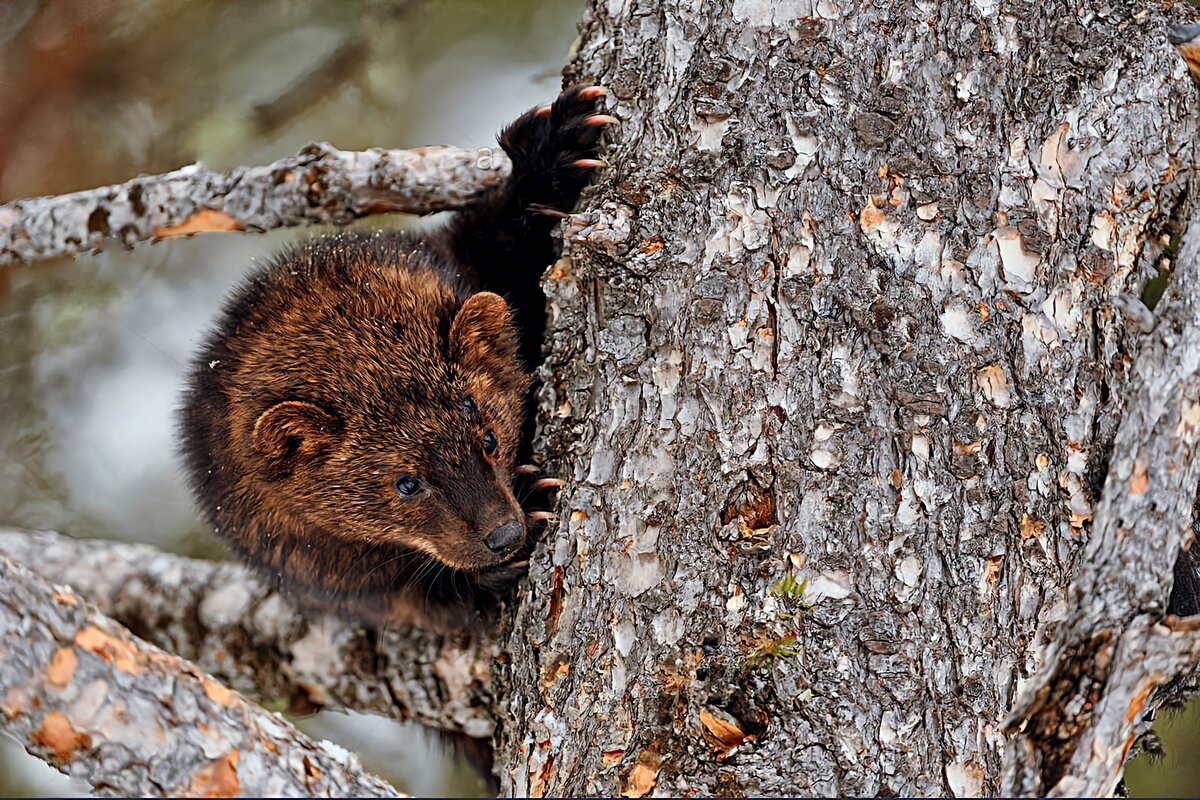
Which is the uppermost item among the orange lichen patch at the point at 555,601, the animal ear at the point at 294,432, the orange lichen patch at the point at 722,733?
the animal ear at the point at 294,432

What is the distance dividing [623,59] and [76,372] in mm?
4337

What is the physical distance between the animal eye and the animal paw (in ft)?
3.17

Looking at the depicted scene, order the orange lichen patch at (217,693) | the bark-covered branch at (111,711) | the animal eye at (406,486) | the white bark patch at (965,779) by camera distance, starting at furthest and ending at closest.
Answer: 1. the animal eye at (406,486)
2. the white bark patch at (965,779)
3. the orange lichen patch at (217,693)
4. the bark-covered branch at (111,711)

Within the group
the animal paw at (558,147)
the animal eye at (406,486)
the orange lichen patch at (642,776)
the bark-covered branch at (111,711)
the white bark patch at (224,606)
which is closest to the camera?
the bark-covered branch at (111,711)

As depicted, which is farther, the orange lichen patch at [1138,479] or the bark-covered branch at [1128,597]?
the orange lichen patch at [1138,479]

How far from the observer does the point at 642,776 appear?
8.63ft

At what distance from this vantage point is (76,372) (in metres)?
6.36

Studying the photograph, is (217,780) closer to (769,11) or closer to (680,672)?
(680,672)

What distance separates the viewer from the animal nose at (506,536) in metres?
3.42

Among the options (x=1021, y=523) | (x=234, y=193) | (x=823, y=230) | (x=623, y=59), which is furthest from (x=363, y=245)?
(x=1021, y=523)

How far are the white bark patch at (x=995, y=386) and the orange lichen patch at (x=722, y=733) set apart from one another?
0.95 m

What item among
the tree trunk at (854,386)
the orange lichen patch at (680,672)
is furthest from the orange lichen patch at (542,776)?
the orange lichen patch at (680,672)

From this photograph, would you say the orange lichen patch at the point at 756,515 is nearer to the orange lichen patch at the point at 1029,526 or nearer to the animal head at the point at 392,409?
the orange lichen patch at the point at 1029,526

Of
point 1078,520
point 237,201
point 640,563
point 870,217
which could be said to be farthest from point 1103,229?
point 237,201
